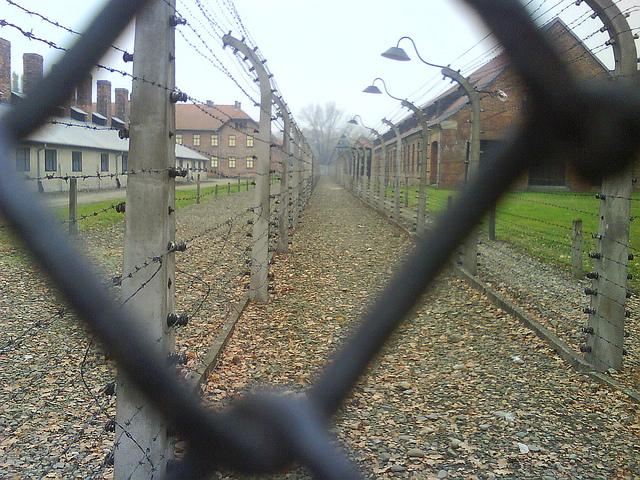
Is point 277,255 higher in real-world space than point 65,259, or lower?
lower

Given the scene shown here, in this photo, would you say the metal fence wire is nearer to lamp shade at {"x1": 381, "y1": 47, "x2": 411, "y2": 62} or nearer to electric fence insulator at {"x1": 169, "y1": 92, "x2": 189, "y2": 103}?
electric fence insulator at {"x1": 169, "y1": 92, "x2": 189, "y2": 103}

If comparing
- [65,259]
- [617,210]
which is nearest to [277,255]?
[617,210]

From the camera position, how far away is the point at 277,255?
11.5m

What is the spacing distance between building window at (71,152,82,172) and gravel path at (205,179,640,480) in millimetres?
25740

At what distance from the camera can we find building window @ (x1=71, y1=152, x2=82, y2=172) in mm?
30502

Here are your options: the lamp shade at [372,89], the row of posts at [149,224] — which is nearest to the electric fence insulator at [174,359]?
the row of posts at [149,224]

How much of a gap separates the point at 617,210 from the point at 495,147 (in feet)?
14.7

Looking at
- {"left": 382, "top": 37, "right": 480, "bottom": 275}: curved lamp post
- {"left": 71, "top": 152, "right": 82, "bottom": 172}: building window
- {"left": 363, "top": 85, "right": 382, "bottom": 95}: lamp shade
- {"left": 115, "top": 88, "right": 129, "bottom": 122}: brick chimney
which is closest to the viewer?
{"left": 382, "top": 37, "right": 480, "bottom": 275}: curved lamp post

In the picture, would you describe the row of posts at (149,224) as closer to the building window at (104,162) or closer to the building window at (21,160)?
the building window at (21,160)

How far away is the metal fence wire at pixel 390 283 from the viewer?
2.12ft

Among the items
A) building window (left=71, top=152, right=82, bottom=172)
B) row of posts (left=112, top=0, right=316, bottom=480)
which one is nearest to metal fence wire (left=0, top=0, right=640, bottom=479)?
row of posts (left=112, top=0, right=316, bottom=480)

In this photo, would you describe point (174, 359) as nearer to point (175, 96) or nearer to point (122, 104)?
point (175, 96)

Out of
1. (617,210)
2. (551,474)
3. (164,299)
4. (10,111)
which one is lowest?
(551,474)

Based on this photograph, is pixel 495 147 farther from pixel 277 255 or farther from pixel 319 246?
pixel 319 246
